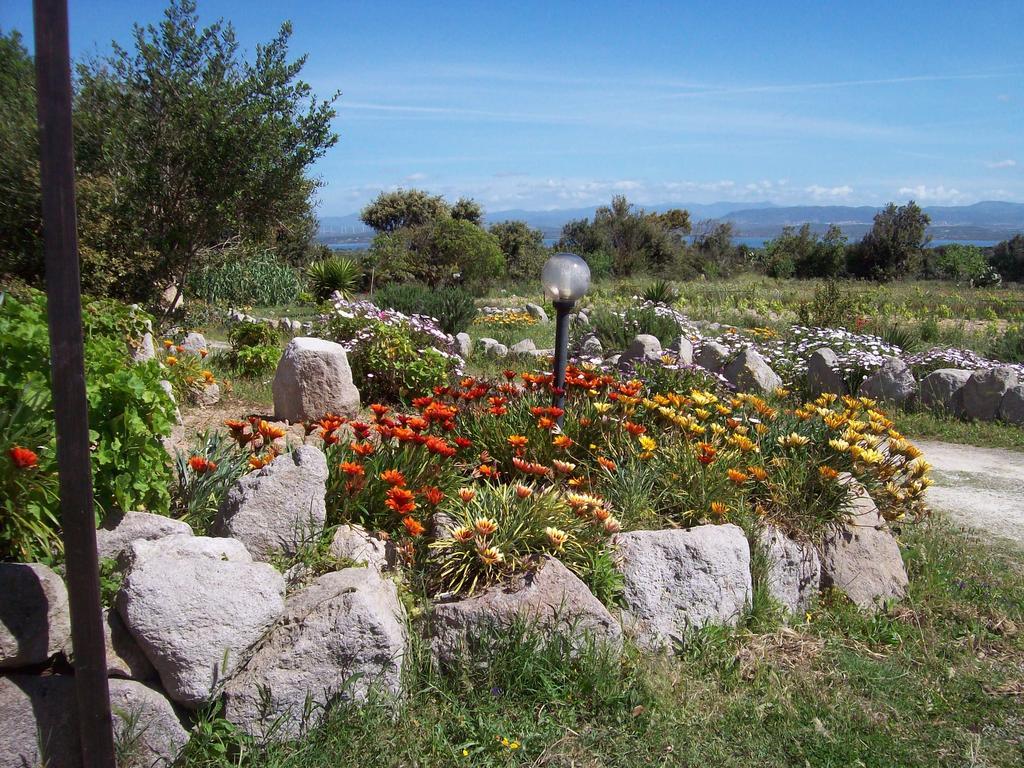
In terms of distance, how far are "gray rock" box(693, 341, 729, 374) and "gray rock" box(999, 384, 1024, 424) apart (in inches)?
121

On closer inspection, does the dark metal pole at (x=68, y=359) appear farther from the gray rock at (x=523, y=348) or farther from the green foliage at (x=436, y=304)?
the green foliage at (x=436, y=304)

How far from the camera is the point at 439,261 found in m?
21.1

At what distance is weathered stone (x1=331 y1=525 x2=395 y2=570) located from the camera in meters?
3.42

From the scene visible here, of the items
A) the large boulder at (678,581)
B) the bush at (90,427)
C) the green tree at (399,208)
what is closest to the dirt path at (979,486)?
the large boulder at (678,581)

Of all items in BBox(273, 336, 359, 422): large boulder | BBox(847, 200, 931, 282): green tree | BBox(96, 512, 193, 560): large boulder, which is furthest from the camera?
BBox(847, 200, 931, 282): green tree

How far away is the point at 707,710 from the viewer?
3225 millimetres

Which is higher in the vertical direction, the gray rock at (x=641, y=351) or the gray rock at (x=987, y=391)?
the gray rock at (x=641, y=351)

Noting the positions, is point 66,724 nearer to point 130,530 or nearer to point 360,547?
Answer: point 130,530

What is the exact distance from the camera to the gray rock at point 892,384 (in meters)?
8.88

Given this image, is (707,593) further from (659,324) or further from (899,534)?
(659,324)

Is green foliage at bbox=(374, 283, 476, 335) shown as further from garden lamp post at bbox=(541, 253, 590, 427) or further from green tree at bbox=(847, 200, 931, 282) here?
green tree at bbox=(847, 200, 931, 282)

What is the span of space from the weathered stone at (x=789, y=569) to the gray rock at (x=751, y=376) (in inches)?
178

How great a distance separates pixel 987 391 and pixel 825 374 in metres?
1.70

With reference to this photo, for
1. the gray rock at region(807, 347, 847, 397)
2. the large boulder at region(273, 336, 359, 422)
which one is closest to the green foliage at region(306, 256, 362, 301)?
the gray rock at region(807, 347, 847, 397)
